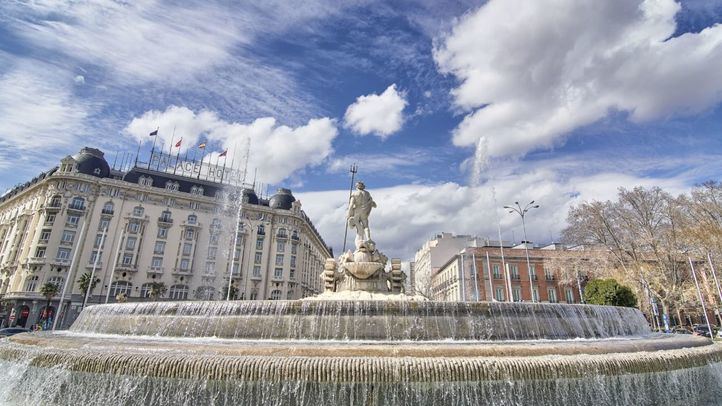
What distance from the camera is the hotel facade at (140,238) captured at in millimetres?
52281

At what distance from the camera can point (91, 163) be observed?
6134cm

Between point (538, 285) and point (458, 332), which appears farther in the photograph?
point (538, 285)

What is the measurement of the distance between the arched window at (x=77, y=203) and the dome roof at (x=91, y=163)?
17.3 feet

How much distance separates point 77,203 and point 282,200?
34.7 meters

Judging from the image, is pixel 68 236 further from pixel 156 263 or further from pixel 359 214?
pixel 359 214

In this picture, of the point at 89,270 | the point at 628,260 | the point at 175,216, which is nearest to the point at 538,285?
the point at 628,260

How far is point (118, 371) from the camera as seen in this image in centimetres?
632

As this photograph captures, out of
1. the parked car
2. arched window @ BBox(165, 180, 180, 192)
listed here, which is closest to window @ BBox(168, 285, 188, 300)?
arched window @ BBox(165, 180, 180, 192)

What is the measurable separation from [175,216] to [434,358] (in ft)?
222

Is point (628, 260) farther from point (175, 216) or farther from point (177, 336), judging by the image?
point (175, 216)

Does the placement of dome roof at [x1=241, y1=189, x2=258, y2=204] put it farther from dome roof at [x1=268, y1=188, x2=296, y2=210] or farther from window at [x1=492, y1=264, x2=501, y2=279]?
window at [x1=492, y1=264, x2=501, y2=279]

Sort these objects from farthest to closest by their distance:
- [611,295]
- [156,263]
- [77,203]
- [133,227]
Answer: [156,263] < [133,227] < [77,203] < [611,295]

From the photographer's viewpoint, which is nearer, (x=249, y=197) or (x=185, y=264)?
(x=185, y=264)

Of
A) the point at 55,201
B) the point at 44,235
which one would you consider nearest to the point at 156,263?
the point at 44,235
